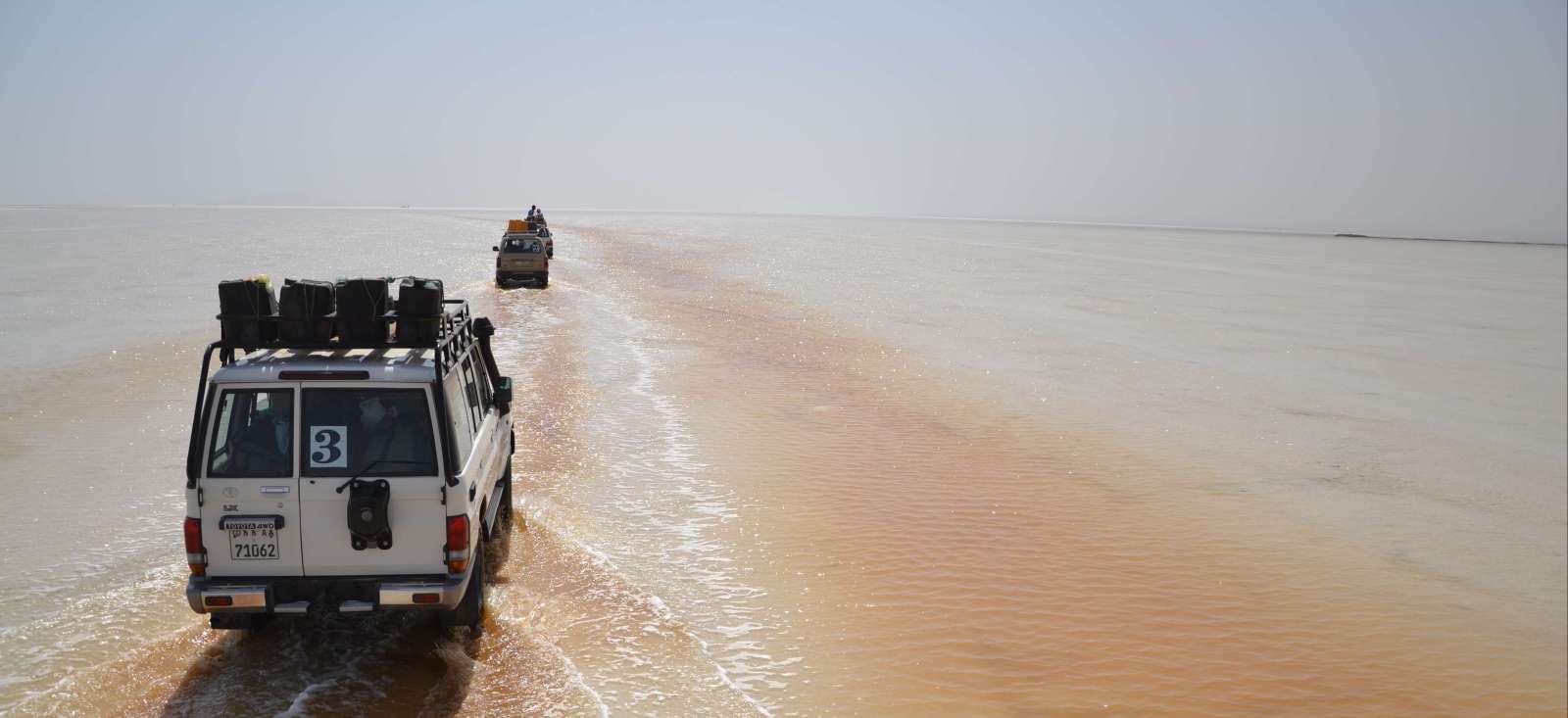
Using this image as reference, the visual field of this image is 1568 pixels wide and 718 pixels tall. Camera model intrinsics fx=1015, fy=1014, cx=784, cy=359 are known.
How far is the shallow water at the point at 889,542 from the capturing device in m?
7.50

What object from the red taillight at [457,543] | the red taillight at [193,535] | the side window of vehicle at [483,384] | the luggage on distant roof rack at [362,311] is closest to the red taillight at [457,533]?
the red taillight at [457,543]

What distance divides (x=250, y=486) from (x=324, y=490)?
1.45 feet

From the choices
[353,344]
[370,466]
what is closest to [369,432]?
[370,466]

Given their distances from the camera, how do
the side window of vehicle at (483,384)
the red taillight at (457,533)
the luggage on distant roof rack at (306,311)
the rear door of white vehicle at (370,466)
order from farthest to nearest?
the side window of vehicle at (483,384) < the luggage on distant roof rack at (306,311) < the red taillight at (457,533) < the rear door of white vehicle at (370,466)

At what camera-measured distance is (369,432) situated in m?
6.54

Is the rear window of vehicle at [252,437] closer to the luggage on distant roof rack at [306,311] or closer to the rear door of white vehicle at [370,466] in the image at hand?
the rear door of white vehicle at [370,466]

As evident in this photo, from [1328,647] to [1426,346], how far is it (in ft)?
84.7

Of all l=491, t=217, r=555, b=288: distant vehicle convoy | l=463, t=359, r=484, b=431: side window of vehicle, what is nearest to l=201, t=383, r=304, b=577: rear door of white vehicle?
l=463, t=359, r=484, b=431: side window of vehicle

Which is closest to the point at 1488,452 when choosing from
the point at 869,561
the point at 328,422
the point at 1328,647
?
the point at 1328,647

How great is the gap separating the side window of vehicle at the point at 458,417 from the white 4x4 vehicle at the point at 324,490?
0.04m

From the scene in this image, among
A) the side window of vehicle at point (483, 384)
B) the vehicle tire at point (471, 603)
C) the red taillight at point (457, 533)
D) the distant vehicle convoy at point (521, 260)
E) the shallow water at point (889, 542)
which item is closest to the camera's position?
the red taillight at point (457, 533)

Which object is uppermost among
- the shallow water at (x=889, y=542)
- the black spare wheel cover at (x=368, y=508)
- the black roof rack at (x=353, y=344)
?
the black roof rack at (x=353, y=344)

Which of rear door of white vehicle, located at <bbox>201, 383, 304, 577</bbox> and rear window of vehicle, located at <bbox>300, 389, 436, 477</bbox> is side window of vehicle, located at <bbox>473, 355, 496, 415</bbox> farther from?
rear door of white vehicle, located at <bbox>201, 383, 304, 577</bbox>

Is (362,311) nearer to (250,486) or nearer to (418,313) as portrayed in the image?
(418,313)
